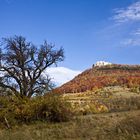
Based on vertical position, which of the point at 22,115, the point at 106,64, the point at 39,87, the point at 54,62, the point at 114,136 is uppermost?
the point at 106,64

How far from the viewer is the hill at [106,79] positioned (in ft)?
394

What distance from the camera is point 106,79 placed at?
128375 mm

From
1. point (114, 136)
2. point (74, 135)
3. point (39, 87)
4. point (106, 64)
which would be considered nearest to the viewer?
point (114, 136)

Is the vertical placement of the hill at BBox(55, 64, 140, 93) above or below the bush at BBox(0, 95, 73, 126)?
above

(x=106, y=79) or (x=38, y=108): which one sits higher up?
(x=106, y=79)

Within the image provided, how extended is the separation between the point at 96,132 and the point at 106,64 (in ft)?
479

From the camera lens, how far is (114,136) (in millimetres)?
18406

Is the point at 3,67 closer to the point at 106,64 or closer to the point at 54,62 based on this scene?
the point at 54,62

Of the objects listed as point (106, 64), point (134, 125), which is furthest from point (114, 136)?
point (106, 64)

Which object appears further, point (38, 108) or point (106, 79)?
point (106, 79)

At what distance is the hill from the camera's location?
120 meters

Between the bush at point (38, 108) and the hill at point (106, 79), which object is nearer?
the bush at point (38, 108)

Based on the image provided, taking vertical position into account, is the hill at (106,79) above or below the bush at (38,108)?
above

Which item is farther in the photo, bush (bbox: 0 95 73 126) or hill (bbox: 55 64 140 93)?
hill (bbox: 55 64 140 93)
